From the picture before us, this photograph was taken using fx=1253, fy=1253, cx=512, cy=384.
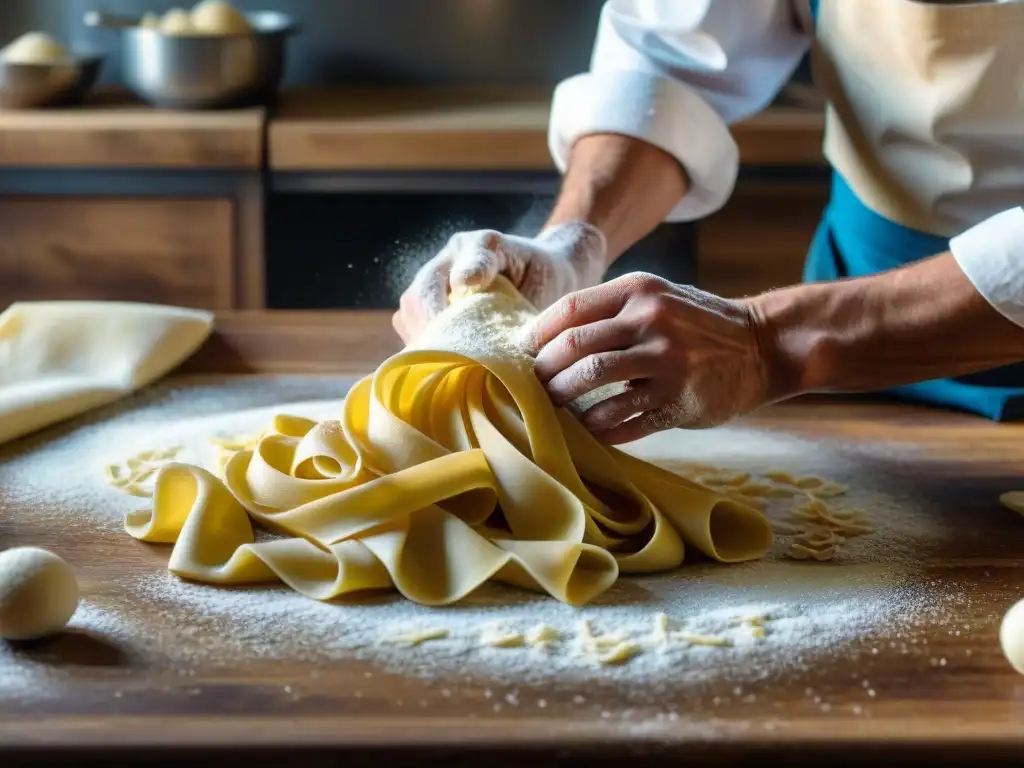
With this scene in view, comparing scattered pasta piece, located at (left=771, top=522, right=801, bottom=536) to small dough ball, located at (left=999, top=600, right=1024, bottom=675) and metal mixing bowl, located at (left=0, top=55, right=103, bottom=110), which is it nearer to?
small dough ball, located at (left=999, top=600, right=1024, bottom=675)

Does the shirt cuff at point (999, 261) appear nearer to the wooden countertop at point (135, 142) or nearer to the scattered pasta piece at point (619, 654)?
the scattered pasta piece at point (619, 654)

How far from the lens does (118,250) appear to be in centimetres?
252

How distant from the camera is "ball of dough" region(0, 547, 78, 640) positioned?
0.84m

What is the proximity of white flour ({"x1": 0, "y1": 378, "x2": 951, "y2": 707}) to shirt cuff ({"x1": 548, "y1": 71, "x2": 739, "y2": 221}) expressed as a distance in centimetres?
54

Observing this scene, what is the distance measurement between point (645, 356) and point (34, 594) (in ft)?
1.72

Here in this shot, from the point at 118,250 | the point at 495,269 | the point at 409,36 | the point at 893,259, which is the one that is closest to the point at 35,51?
the point at 118,250

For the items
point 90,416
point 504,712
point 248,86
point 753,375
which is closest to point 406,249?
point 248,86

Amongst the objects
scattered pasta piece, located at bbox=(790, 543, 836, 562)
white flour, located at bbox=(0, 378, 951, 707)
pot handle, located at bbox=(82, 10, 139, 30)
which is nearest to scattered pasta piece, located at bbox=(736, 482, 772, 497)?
white flour, located at bbox=(0, 378, 951, 707)

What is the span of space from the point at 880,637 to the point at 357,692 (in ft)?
1.23

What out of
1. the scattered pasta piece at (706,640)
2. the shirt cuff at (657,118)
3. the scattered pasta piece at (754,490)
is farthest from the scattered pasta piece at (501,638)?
the shirt cuff at (657,118)

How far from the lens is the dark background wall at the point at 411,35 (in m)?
3.06

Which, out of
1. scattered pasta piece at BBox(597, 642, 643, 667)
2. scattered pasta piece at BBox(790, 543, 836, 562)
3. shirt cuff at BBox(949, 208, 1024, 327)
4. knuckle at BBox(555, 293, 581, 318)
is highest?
shirt cuff at BBox(949, 208, 1024, 327)

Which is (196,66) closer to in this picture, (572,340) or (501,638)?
(572,340)

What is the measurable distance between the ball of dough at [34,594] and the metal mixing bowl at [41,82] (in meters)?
1.86
